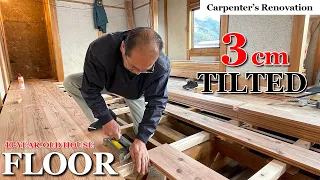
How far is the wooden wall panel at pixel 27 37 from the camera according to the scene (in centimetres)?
370

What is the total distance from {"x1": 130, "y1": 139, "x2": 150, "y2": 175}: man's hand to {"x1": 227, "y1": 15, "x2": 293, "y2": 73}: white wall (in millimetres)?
1811

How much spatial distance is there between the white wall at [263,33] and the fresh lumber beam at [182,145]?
139 centimetres

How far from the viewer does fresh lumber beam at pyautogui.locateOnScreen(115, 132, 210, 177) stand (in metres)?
0.92

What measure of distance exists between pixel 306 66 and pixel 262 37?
83 centimetres

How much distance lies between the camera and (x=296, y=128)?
1.20 m

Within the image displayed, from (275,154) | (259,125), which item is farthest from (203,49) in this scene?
(275,154)

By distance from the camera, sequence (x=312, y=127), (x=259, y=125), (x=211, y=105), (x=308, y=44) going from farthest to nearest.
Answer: (x=308, y=44)
(x=211, y=105)
(x=259, y=125)
(x=312, y=127)

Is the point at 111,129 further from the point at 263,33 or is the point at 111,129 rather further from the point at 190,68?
the point at 190,68

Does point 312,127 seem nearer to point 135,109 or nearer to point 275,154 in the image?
point 275,154

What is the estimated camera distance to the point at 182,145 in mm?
1112

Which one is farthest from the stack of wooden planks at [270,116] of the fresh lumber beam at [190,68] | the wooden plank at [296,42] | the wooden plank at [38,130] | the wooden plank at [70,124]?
the fresh lumber beam at [190,68]

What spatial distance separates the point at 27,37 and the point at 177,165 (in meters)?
4.23

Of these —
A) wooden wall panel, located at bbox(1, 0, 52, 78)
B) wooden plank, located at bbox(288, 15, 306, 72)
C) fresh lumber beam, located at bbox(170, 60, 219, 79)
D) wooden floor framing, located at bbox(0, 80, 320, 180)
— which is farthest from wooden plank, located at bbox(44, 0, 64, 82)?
wooden plank, located at bbox(288, 15, 306, 72)

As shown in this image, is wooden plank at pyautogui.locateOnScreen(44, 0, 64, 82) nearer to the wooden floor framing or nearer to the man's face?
the wooden floor framing
